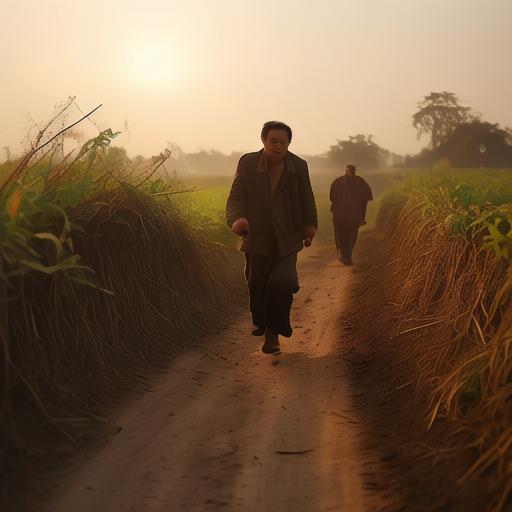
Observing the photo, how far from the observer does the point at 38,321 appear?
12.1 ft

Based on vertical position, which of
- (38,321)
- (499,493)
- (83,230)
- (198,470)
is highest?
(83,230)

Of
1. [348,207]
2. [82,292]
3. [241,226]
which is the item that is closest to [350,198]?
[348,207]

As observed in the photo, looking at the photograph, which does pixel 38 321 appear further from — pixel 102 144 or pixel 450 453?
pixel 450 453

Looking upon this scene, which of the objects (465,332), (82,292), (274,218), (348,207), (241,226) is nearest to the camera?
(465,332)

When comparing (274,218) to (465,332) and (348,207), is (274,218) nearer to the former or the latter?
(465,332)

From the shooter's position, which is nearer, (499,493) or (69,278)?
(499,493)

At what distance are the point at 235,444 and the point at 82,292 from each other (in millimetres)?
1441

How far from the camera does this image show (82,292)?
4215 mm

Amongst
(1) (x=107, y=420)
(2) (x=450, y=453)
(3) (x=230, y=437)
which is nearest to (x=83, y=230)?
(1) (x=107, y=420)

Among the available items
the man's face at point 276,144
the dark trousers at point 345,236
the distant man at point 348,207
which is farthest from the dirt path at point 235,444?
the distant man at point 348,207

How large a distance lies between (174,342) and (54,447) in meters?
2.12

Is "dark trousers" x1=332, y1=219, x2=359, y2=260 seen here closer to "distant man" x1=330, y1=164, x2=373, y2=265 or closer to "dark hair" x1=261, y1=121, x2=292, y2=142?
"distant man" x1=330, y1=164, x2=373, y2=265

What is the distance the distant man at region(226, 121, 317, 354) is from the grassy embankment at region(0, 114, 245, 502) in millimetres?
777

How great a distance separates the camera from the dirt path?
114 inches
